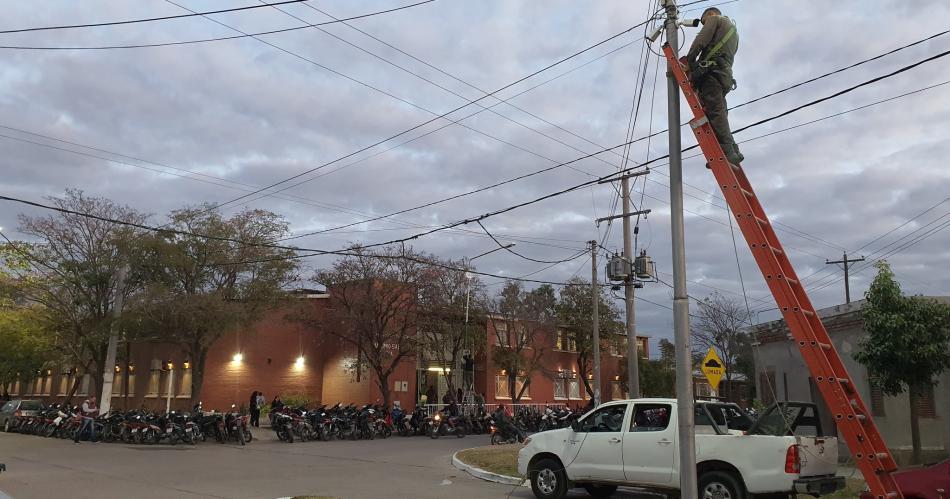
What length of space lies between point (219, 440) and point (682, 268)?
22876 millimetres

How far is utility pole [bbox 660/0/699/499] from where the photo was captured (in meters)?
6.16

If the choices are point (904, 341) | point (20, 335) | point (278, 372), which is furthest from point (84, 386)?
point (904, 341)

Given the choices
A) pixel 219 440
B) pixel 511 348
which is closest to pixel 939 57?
pixel 219 440

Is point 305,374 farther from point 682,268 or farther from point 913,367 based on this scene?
point 682,268

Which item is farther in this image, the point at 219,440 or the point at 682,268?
the point at 219,440

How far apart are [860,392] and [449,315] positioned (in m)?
22.5

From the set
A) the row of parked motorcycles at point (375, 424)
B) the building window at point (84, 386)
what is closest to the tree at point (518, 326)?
the row of parked motorcycles at point (375, 424)

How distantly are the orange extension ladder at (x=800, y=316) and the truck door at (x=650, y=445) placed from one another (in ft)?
14.4

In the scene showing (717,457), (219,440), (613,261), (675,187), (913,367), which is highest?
(613,261)

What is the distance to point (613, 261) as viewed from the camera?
2044 cm

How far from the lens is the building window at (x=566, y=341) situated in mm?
47062

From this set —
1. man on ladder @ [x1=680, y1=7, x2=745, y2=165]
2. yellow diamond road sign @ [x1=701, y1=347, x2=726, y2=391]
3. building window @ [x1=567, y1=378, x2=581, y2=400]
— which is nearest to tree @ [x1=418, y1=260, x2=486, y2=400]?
building window @ [x1=567, y1=378, x2=581, y2=400]

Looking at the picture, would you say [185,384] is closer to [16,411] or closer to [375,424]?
[16,411]

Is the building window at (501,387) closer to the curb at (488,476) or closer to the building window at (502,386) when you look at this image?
the building window at (502,386)
